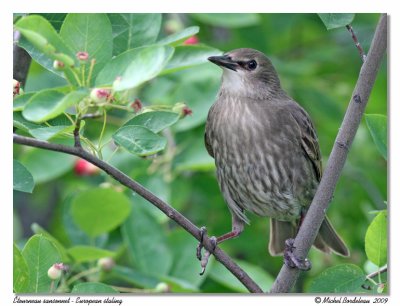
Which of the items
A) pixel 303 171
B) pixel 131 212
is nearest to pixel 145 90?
pixel 131 212

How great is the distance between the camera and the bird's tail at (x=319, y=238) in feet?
10.8

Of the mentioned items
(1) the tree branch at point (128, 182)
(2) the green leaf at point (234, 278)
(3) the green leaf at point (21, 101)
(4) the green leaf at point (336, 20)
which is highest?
(4) the green leaf at point (336, 20)

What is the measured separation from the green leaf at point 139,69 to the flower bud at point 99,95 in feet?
0.12

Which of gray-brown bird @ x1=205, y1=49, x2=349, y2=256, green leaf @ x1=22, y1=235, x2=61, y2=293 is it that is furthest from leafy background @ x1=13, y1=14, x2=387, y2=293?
gray-brown bird @ x1=205, y1=49, x2=349, y2=256

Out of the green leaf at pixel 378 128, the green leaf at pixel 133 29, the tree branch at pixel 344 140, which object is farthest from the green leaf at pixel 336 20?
the green leaf at pixel 133 29

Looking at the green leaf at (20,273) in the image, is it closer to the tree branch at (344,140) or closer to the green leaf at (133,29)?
the green leaf at (133,29)

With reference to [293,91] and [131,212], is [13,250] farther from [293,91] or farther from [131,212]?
[293,91]

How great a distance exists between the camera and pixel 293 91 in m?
4.12

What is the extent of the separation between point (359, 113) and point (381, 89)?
4.79 ft

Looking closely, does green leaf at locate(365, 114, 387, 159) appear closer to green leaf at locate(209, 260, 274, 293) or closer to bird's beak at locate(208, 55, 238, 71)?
bird's beak at locate(208, 55, 238, 71)

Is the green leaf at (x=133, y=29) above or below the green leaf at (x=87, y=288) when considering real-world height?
above

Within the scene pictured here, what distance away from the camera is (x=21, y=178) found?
8.76 feet

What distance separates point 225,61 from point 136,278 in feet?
2.91

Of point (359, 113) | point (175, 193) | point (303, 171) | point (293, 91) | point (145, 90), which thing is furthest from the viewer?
point (293, 91)
